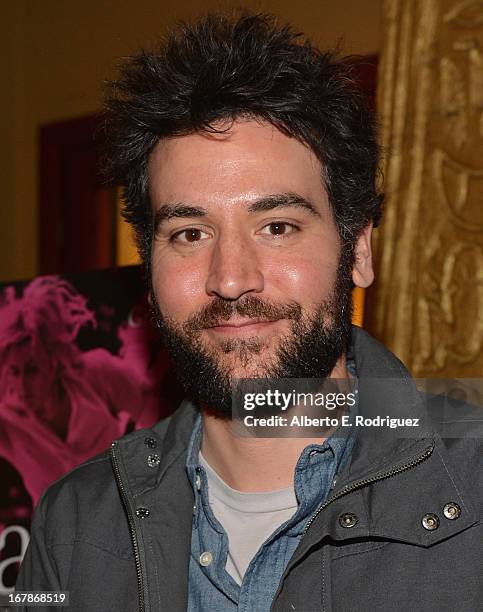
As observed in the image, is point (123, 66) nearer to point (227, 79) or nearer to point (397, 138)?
point (227, 79)

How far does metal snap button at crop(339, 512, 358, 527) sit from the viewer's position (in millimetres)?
1286

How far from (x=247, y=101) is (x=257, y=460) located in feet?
2.01

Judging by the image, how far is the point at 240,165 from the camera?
144 cm

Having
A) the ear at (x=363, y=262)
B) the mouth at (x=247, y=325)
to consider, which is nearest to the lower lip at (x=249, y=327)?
the mouth at (x=247, y=325)

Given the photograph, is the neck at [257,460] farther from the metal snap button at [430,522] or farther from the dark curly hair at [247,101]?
the dark curly hair at [247,101]

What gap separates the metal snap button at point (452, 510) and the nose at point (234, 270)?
0.44 meters

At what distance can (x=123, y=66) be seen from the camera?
173 cm

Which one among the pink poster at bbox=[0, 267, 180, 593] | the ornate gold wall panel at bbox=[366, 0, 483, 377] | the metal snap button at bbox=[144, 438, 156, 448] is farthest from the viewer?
the pink poster at bbox=[0, 267, 180, 593]

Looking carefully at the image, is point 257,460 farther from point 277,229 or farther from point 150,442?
point 277,229

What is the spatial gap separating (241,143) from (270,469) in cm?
55

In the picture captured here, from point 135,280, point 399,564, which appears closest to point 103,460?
point 135,280

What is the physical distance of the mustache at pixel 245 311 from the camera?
141cm

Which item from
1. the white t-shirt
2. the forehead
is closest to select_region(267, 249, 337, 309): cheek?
the forehead

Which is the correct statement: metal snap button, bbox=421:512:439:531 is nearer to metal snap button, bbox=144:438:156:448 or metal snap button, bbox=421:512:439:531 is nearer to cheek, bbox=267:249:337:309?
cheek, bbox=267:249:337:309
